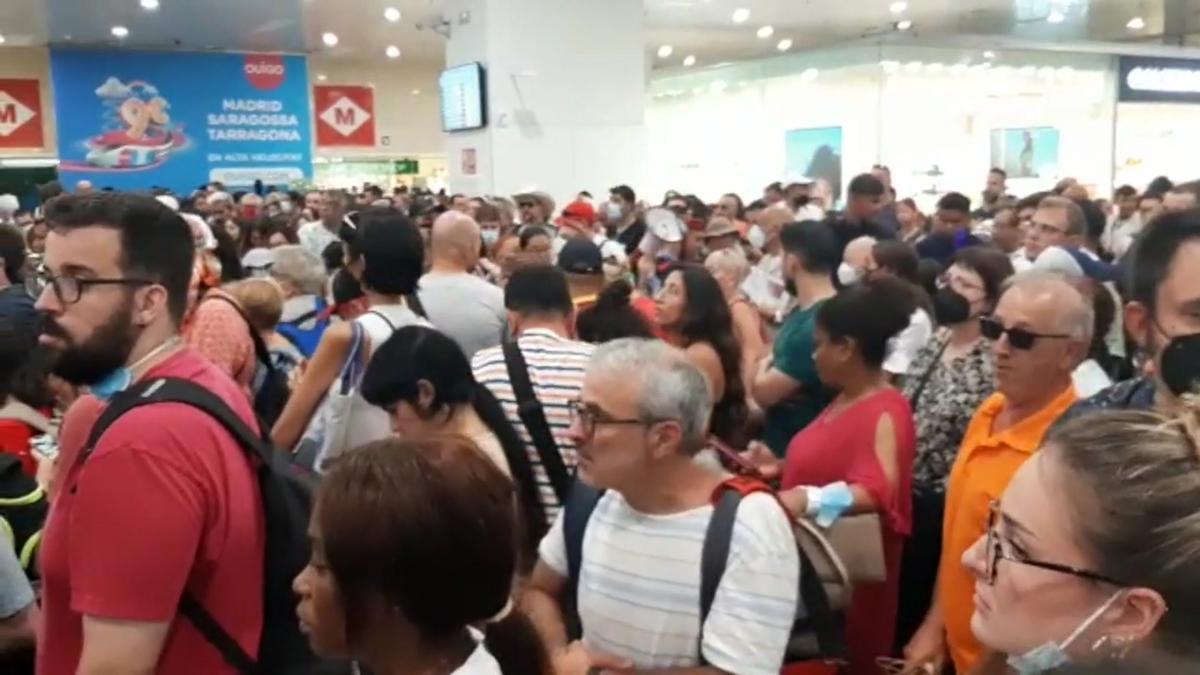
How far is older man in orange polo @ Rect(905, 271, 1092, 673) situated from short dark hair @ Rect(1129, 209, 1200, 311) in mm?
333

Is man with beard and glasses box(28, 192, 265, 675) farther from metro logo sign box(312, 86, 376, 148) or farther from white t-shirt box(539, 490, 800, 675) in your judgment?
metro logo sign box(312, 86, 376, 148)

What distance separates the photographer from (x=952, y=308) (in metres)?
3.80

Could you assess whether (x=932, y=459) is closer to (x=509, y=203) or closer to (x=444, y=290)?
(x=444, y=290)

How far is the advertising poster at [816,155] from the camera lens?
57.6 feet

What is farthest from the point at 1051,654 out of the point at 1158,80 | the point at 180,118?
the point at 1158,80

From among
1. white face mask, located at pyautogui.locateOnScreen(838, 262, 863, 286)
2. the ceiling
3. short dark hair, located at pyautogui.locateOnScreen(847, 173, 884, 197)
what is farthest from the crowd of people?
the ceiling

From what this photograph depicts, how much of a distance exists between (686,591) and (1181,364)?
3.29ft

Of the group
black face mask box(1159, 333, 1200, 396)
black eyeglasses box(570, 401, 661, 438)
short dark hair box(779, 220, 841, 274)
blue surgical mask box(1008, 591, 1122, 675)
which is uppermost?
short dark hair box(779, 220, 841, 274)

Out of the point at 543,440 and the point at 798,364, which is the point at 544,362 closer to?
the point at 543,440

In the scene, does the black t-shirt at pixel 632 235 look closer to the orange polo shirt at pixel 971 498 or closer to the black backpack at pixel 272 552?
the orange polo shirt at pixel 971 498

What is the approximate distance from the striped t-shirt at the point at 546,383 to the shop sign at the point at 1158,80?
18.6 meters

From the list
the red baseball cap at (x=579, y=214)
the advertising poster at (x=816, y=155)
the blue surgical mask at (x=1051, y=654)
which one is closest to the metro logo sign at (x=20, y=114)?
the advertising poster at (x=816, y=155)

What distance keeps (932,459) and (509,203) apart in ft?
23.7

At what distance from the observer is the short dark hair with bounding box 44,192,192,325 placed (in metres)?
1.92
